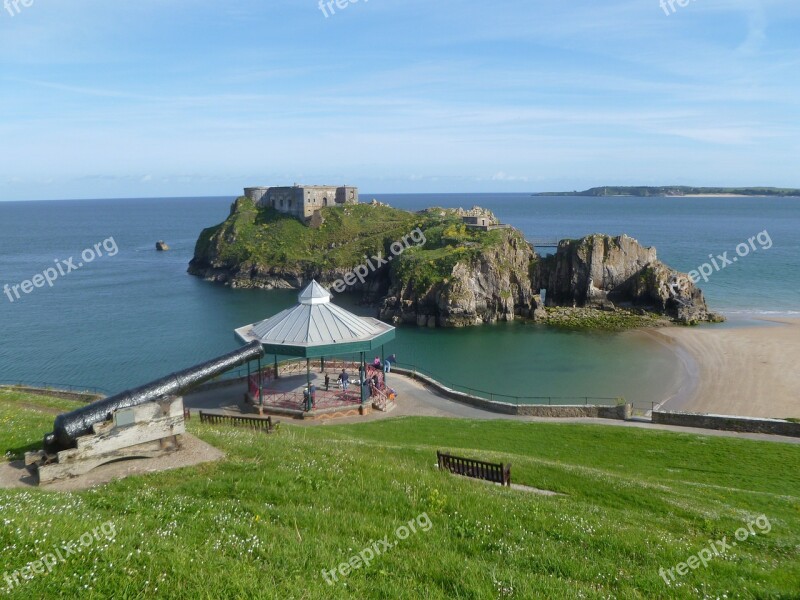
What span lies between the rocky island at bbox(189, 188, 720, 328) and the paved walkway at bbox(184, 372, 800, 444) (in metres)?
29.5

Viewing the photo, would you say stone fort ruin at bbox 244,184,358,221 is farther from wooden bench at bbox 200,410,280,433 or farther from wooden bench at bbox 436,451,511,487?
wooden bench at bbox 436,451,511,487

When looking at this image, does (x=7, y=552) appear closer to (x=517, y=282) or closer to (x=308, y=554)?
(x=308, y=554)

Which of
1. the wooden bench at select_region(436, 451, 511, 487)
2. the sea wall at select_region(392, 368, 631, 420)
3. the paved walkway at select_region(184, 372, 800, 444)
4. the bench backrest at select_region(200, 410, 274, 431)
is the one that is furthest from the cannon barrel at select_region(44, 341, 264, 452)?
the sea wall at select_region(392, 368, 631, 420)

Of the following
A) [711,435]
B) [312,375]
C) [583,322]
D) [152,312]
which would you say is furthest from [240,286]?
[711,435]

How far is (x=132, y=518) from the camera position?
846cm

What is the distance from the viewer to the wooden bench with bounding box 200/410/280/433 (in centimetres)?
1825

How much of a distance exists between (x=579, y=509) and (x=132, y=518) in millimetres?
7943

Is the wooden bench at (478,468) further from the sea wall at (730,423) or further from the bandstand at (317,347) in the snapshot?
the sea wall at (730,423)

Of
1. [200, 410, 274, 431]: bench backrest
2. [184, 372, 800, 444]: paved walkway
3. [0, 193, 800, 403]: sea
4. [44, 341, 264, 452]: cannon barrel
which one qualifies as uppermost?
[44, 341, 264, 452]: cannon barrel

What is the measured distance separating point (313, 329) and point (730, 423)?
17712mm

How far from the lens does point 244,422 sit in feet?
62.3

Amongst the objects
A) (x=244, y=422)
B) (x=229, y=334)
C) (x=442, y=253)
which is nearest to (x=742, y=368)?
(x=442, y=253)

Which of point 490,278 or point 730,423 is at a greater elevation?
point 490,278

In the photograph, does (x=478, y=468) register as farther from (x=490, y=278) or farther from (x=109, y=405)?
(x=490, y=278)
